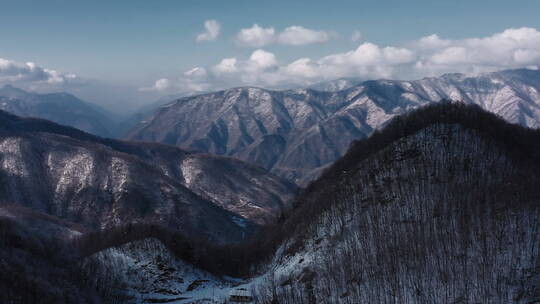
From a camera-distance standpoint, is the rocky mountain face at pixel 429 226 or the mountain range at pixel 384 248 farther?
the mountain range at pixel 384 248

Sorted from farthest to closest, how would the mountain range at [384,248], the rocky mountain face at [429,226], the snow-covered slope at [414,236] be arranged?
the mountain range at [384,248] → the snow-covered slope at [414,236] → the rocky mountain face at [429,226]

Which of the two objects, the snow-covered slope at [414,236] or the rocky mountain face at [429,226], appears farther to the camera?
the snow-covered slope at [414,236]

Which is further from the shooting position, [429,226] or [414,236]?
[429,226]

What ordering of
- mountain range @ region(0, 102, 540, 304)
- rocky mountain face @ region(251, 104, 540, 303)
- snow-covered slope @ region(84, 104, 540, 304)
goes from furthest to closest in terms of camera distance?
1. mountain range @ region(0, 102, 540, 304)
2. snow-covered slope @ region(84, 104, 540, 304)
3. rocky mountain face @ region(251, 104, 540, 303)

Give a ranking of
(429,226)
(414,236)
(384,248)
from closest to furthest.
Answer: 1. (384,248)
2. (414,236)
3. (429,226)

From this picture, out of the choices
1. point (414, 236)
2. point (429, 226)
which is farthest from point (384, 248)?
point (429, 226)

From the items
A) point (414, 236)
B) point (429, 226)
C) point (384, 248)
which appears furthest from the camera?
point (429, 226)

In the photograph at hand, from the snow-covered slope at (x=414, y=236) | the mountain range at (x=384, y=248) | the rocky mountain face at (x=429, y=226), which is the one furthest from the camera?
the mountain range at (x=384, y=248)

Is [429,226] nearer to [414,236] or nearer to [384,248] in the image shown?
[414,236]

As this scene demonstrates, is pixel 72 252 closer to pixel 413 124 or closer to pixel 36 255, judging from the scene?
pixel 36 255
